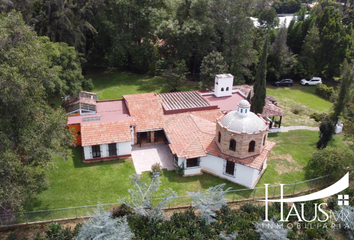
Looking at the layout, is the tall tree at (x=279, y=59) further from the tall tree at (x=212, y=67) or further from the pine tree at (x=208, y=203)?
the pine tree at (x=208, y=203)

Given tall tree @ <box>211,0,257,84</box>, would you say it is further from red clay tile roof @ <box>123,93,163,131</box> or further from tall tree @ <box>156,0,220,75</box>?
red clay tile roof @ <box>123,93,163,131</box>

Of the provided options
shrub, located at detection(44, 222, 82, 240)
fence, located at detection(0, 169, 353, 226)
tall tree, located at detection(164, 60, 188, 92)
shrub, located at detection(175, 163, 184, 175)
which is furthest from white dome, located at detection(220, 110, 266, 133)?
tall tree, located at detection(164, 60, 188, 92)

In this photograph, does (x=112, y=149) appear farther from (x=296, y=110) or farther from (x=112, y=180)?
(x=296, y=110)

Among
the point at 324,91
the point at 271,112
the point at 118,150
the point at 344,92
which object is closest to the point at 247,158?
the point at 271,112

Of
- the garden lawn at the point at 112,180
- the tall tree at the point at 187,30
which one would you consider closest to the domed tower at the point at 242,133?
the garden lawn at the point at 112,180

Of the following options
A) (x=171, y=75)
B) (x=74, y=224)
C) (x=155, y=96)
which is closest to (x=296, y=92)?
(x=171, y=75)

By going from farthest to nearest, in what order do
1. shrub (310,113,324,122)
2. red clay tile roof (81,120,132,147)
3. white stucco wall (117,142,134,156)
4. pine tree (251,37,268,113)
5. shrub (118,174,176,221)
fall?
1. shrub (310,113,324,122)
2. pine tree (251,37,268,113)
3. white stucco wall (117,142,134,156)
4. red clay tile roof (81,120,132,147)
5. shrub (118,174,176,221)

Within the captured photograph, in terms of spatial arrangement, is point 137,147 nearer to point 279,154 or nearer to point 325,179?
point 279,154
